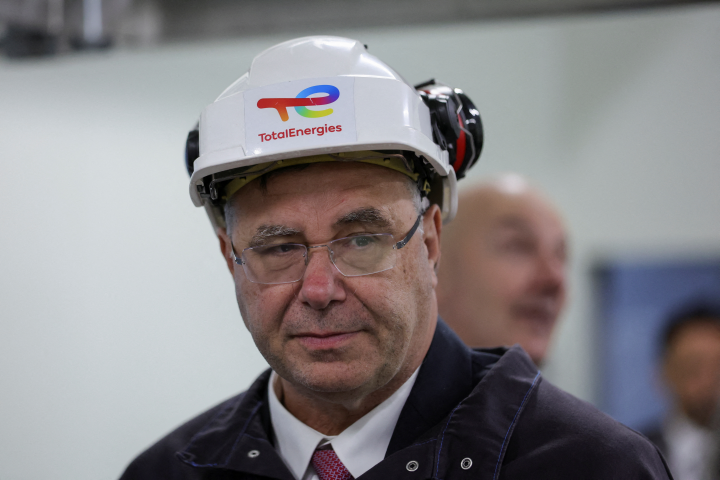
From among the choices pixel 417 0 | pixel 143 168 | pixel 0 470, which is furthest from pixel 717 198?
pixel 0 470

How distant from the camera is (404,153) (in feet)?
4.45

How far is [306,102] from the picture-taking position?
1.30 meters

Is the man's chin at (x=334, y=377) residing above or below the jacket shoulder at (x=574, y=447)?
above

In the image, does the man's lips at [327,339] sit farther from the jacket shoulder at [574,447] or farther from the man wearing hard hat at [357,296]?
the jacket shoulder at [574,447]

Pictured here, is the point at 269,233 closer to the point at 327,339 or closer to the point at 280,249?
the point at 280,249

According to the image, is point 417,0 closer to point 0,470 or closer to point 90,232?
point 90,232

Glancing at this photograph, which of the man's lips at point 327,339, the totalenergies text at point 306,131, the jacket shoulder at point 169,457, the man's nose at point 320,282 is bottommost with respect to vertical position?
the jacket shoulder at point 169,457

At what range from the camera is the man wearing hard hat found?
126cm

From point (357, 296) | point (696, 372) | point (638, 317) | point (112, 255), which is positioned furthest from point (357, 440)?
point (638, 317)

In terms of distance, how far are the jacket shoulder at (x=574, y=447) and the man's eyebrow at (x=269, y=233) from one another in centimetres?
54

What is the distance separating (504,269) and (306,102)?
51.8 inches

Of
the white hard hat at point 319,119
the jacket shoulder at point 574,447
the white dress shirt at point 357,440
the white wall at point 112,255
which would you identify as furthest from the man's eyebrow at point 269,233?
the white wall at point 112,255

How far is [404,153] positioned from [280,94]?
0.25 metres

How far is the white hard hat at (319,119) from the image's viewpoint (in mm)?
1282
